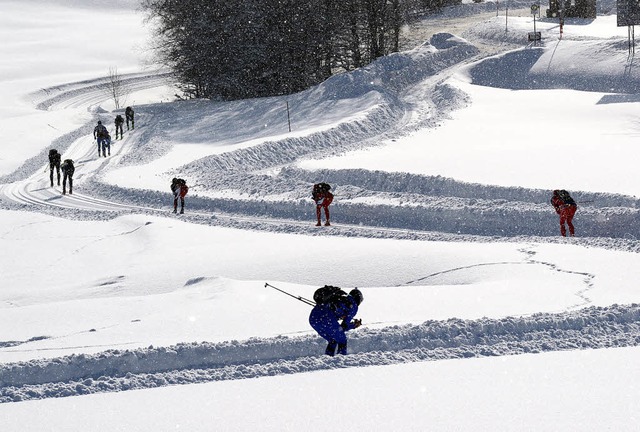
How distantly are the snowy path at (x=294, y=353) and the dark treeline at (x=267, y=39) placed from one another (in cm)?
3671

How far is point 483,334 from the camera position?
1159cm

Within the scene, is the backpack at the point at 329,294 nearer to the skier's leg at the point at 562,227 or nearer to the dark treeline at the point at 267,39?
the skier's leg at the point at 562,227

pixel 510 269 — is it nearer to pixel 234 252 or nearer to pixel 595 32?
pixel 234 252

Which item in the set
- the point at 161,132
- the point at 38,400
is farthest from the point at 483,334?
the point at 161,132

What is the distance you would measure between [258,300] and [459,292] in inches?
124

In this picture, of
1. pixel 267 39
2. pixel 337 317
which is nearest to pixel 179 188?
pixel 337 317

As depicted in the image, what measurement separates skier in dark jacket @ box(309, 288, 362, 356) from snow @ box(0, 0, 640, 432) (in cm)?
54

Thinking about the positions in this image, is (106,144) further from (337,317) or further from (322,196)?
(337,317)

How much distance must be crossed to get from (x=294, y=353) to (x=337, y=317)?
4.68 ft

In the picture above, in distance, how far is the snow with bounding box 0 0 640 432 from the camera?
9.66 m

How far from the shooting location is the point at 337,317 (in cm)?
998

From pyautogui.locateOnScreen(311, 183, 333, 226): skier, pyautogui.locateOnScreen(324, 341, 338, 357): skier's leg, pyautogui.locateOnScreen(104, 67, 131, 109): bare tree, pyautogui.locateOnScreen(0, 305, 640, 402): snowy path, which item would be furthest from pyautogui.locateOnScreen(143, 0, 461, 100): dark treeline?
pyautogui.locateOnScreen(324, 341, 338, 357): skier's leg

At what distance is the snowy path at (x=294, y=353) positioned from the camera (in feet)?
34.7

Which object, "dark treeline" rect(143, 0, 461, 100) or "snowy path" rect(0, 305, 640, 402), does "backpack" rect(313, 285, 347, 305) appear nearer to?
"snowy path" rect(0, 305, 640, 402)
